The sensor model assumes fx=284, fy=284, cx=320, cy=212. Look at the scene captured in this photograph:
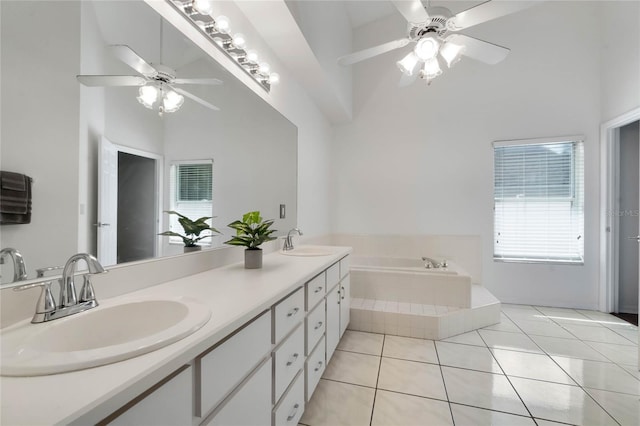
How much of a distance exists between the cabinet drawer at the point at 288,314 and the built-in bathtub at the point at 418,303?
148 centimetres

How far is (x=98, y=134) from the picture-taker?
99 centimetres

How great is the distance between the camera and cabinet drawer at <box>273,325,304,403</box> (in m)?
1.13

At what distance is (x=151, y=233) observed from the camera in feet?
4.14

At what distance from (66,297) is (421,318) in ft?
8.10

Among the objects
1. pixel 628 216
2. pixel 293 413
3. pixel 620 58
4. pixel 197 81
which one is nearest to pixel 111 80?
pixel 197 81

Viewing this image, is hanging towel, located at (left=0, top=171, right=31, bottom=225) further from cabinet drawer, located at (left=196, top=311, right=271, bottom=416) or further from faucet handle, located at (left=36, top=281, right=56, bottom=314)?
→ cabinet drawer, located at (left=196, top=311, right=271, bottom=416)

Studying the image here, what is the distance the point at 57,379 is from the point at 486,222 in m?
3.95

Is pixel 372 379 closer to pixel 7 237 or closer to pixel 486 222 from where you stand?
pixel 7 237

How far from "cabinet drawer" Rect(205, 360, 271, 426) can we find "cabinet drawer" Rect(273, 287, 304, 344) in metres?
0.12

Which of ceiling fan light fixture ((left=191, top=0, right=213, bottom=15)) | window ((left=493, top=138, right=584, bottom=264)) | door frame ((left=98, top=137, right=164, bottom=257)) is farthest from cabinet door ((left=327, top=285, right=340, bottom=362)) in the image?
window ((left=493, top=138, right=584, bottom=264))

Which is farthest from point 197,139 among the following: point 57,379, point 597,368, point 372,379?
point 597,368

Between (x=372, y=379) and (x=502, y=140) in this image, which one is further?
(x=502, y=140)

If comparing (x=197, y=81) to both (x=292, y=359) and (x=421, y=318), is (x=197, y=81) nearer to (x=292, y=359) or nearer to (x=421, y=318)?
(x=292, y=359)

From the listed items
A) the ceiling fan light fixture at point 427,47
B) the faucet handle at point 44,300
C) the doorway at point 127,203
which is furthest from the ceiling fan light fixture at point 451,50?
the faucet handle at point 44,300
